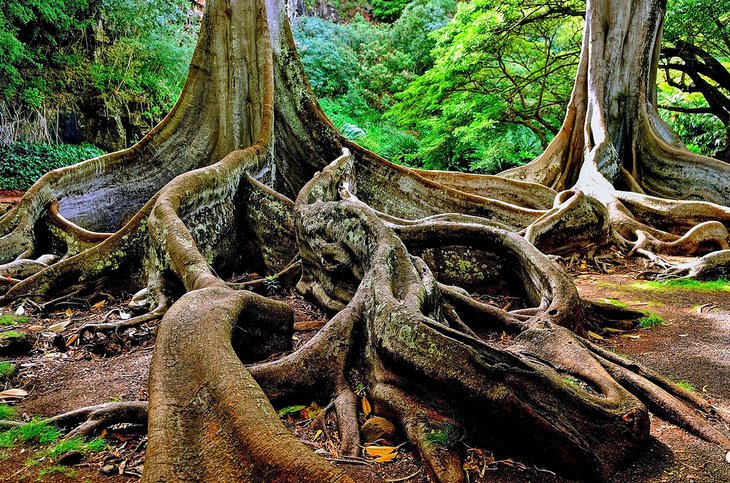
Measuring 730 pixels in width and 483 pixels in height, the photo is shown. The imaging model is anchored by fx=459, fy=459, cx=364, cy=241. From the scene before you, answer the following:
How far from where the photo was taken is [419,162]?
1595cm

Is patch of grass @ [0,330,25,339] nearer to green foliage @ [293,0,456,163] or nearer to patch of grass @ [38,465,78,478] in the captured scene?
patch of grass @ [38,465,78,478]

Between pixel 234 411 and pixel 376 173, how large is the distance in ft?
16.8

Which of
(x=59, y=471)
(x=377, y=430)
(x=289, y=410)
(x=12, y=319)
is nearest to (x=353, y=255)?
(x=289, y=410)

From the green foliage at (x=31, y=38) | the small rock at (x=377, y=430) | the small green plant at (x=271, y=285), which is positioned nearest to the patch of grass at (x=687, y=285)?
the small green plant at (x=271, y=285)

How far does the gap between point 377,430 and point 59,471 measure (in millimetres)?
1304

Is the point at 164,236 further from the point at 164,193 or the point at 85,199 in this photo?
the point at 85,199

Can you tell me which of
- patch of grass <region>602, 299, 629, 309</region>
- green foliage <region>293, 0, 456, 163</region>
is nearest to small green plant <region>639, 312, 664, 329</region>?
patch of grass <region>602, 299, 629, 309</region>

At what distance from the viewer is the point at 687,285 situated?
188 inches

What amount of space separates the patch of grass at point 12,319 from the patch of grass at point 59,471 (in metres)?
2.38

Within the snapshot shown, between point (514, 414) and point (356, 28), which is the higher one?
point (356, 28)

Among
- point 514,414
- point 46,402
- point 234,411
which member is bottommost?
point 46,402

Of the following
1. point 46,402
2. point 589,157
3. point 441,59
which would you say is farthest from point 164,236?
point 441,59

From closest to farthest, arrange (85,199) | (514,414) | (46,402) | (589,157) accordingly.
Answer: (514,414)
(46,402)
(85,199)
(589,157)

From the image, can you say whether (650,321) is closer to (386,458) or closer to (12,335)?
(386,458)
